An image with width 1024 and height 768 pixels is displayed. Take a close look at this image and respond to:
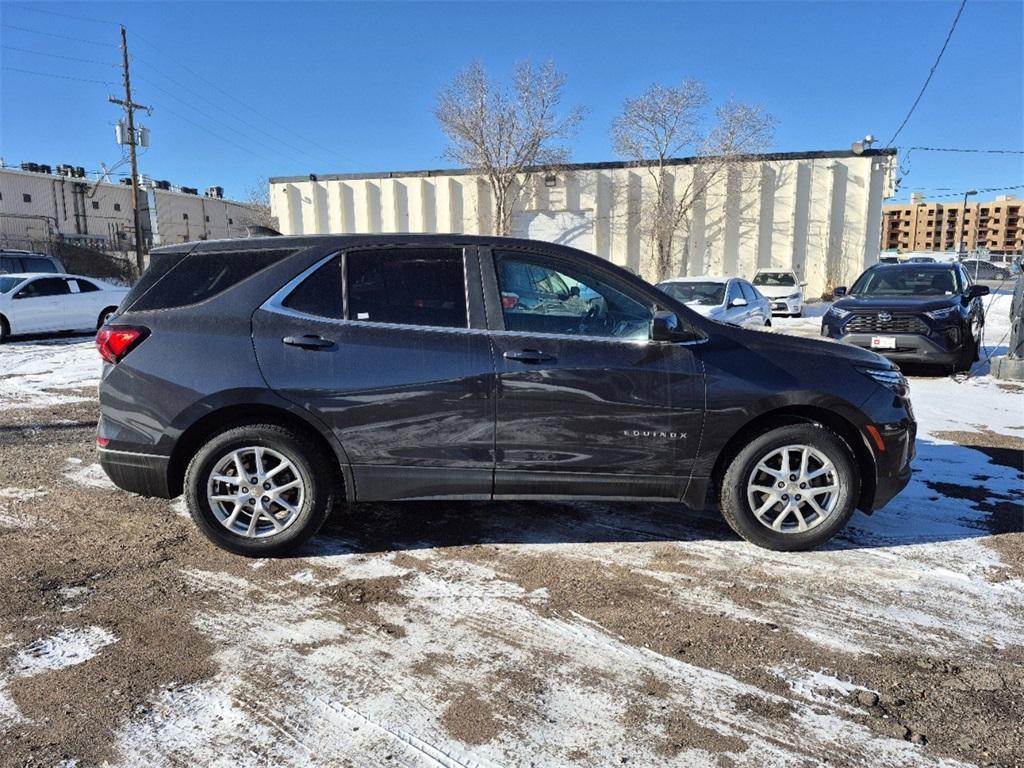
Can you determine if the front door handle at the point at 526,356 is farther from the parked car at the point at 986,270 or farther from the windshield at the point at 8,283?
the parked car at the point at 986,270

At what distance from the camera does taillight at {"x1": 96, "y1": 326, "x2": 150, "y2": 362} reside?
3656 millimetres

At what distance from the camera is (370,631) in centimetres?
304

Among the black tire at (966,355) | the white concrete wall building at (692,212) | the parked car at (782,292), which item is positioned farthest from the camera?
the white concrete wall building at (692,212)

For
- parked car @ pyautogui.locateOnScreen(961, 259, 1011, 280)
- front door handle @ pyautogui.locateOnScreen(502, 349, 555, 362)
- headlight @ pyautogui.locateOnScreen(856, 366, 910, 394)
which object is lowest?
headlight @ pyautogui.locateOnScreen(856, 366, 910, 394)

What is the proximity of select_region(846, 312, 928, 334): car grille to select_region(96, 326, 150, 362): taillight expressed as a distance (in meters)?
9.41

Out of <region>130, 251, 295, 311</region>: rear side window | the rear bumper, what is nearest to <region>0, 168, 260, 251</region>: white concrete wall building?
<region>130, 251, 295, 311</region>: rear side window

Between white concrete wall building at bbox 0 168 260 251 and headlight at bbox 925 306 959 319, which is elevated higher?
white concrete wall building at bbox 0 168 260 251

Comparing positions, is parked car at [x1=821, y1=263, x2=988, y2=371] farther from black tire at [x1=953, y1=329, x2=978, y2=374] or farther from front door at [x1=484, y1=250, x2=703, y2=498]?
front door at [x1=484, y1=250, x2=703, y2=498]

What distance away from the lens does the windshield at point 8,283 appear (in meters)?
14.2

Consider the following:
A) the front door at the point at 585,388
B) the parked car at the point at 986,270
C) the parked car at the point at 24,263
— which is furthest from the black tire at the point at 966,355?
the parked car at the point at 986,270

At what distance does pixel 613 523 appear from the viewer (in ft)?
14.3

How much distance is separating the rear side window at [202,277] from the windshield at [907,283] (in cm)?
997

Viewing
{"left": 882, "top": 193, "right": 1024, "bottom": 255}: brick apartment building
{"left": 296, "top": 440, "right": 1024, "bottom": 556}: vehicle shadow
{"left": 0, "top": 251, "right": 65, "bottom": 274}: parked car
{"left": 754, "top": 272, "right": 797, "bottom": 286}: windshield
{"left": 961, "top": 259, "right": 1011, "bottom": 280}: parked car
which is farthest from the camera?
{"left": 882, "top": 193, "right": 1024, "bottom": 255}: brick apartment building

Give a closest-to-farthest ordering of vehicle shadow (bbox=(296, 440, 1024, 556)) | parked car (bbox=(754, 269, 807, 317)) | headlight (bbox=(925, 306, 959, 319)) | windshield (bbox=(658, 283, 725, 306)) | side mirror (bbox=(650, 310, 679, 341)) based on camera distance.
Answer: side mirror (bbox=(650, 310, 679, 341))
vehicle shadow (bbox=(296, 440, 1024, 556))
headlight (bbox=(925, 306, 959, 319))
windshield (bbox=(658, 283, 725, 306))
parked car (bbox=(754, 269, 807, 317))
